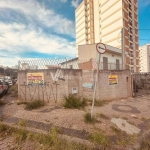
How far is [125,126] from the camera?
399 centimetres

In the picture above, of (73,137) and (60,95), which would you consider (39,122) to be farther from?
(60,95)

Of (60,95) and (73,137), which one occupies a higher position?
(60,95)

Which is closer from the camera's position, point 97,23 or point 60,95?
point 60,95

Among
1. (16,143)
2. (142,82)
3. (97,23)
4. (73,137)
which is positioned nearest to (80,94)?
(73,137)

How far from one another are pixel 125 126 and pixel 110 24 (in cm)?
2967

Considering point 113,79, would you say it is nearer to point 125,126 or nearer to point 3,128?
point 125,126

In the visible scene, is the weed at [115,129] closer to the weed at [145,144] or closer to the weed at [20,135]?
the weed at [145,144]

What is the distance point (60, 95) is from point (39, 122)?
114 inches

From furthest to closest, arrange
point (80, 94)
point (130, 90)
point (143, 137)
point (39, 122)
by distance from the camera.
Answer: point (130, 90) < point (80, 94) < point (39, 122) < point (143, 137)

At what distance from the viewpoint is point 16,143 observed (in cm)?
291

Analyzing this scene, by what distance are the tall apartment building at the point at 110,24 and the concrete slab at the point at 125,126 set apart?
697 inches

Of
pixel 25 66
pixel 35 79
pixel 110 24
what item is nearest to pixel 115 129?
pixel 35 79

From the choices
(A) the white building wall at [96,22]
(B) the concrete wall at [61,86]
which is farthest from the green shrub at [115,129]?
(A) the white building wall at [96,22]

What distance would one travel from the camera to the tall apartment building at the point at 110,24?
25.9m
